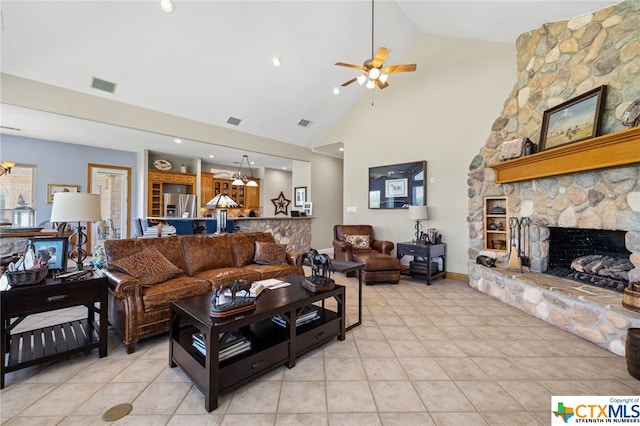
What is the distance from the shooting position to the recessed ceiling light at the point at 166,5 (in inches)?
132

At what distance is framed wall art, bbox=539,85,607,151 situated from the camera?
2.94 meters

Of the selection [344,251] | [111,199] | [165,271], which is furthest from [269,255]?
[111,199]

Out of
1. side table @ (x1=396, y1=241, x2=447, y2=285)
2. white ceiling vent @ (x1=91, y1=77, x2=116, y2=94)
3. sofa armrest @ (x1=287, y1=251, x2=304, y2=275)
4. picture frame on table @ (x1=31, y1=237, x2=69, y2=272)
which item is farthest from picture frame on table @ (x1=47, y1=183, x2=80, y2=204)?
side table @ (x1=396, y1=241, x2=447, y2=285)

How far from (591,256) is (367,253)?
9.86 feet

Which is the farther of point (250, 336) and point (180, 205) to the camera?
point (180, 205)

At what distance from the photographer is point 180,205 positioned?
24.4ft

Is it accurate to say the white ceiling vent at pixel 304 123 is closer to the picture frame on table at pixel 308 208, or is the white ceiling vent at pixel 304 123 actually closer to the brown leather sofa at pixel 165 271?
the picture frame on table at pixel 308 208

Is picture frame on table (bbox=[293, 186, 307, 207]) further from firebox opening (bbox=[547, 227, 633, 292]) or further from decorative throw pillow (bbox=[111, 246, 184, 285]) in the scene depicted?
firebox opening (bbox=[547, 227, 633, 292])

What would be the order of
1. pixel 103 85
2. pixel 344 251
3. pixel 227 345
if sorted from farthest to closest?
pixel 344 251
pixel 103 85
pixel 227 345

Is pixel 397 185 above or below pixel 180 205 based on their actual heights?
above

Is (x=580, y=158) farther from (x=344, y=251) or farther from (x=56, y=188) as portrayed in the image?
(x=56, y=188)

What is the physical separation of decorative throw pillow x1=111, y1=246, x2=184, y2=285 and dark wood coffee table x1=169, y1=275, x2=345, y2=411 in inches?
20.9

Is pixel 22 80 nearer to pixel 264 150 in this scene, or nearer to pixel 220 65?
pixel 220 65

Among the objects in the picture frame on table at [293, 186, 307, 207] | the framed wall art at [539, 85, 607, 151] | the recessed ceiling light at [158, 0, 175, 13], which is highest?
the recessed ceiling light at [158, 0, 175, 13]
